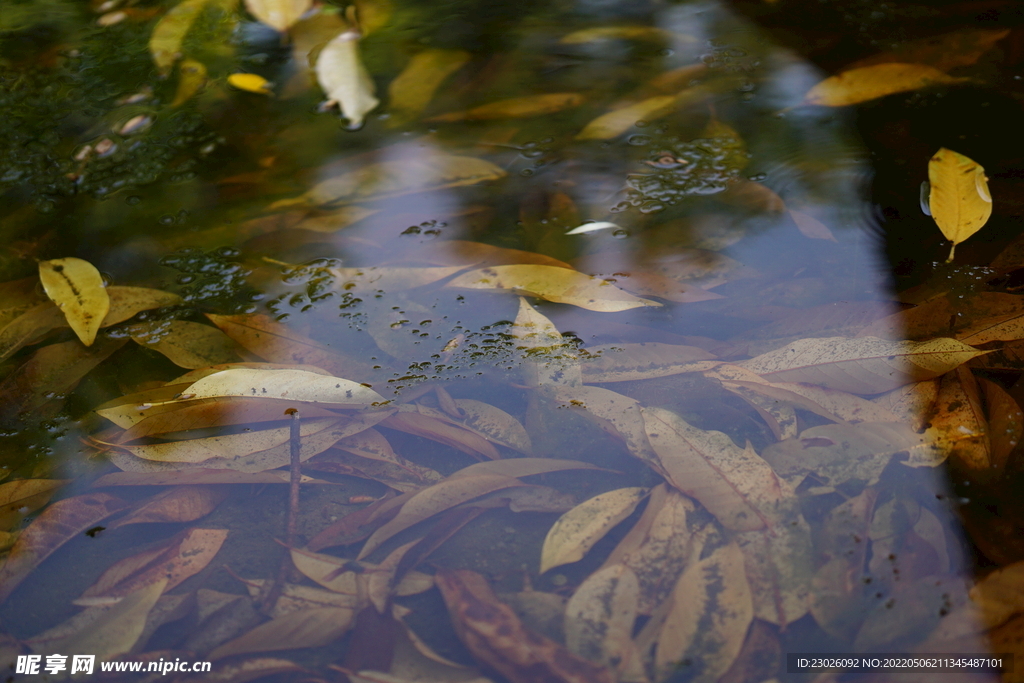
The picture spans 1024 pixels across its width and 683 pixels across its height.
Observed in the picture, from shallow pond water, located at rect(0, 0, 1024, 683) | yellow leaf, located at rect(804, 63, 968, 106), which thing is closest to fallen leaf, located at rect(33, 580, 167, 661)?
shallow pond water, located at rect(0, 0, 1024, 683)

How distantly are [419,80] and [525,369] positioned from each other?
3.84 ft

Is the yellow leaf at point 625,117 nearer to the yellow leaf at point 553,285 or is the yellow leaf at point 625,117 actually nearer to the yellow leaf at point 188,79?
the yellow leaf at point 553,285

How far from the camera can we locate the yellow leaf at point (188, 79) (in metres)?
1.81

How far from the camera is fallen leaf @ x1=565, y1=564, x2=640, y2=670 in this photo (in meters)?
0.71

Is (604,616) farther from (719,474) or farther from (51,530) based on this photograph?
(51,530)

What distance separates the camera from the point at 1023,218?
1.19 m

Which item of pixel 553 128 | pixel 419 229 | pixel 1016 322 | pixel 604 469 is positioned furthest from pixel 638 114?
pixel 604 469

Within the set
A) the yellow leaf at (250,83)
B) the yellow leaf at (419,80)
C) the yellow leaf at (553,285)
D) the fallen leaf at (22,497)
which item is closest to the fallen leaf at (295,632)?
the fallen leaf at (22,497)

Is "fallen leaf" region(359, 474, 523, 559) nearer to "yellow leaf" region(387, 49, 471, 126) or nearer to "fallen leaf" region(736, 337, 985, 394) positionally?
"fallen leaf" region(736, 337, 985, 394)

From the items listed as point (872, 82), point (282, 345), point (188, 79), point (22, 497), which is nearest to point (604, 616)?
point (282, 345)

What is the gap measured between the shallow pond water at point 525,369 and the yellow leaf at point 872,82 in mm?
11

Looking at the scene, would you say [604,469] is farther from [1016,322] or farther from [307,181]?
[307,181]

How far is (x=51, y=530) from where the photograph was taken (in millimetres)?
850

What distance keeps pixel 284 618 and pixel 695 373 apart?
2.15 ft
